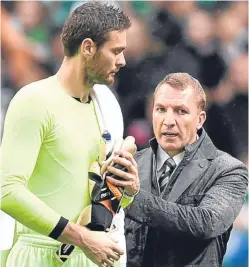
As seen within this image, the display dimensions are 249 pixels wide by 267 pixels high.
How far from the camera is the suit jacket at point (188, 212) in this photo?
251 centimetres

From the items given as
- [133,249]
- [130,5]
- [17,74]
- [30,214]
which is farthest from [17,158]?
[130,5]

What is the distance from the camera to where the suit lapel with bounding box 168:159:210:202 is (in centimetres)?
258

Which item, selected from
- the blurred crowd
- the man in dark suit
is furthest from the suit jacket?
the blurred crowd

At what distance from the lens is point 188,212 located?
2.53m

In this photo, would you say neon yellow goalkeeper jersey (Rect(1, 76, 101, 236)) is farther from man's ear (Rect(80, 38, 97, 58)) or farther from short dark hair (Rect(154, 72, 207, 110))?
short dark hair (Rect(154, 72, 207, 110))

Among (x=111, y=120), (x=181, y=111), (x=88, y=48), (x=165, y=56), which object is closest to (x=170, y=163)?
(x=181, y=111)

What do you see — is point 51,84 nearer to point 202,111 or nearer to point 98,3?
point 98,3

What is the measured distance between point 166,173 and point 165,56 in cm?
142

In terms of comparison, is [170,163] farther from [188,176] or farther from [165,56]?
[165,56]

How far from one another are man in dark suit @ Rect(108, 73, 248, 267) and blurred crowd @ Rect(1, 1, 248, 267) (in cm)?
114

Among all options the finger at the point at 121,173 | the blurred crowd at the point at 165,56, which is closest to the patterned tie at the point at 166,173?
the finger at the point at 121,173

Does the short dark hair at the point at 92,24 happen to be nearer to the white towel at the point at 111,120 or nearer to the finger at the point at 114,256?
the white towel at the point at 111,120

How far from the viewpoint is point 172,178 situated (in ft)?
8.55

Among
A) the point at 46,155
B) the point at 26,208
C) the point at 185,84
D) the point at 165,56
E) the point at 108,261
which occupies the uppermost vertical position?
the point at 165,56
